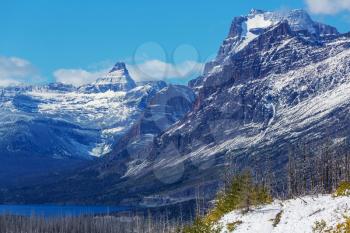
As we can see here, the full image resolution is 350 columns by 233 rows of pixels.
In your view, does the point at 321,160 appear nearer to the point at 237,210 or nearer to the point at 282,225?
the point at 237,210

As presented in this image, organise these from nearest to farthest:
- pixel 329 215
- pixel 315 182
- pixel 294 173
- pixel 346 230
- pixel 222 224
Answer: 1. pixel 346 230
2. pixel 329 215
3. pixel 222 224
4. pixel 294 173
5. pixel 315 182

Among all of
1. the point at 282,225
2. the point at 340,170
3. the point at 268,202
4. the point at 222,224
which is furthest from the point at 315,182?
the point at 282,225

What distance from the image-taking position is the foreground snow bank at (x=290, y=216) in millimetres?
77688

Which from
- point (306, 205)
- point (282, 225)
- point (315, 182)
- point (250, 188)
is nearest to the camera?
point (282, 225)

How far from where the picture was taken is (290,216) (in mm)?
89562

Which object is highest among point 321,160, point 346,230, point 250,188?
point 321,160

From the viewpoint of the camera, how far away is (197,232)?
94812 millimetres

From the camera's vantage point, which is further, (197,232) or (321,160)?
(321,160)

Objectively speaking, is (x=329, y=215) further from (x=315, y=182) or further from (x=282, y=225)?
(x=315, y=182)

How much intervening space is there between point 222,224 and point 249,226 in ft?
31.2

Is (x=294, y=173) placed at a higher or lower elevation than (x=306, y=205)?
higher

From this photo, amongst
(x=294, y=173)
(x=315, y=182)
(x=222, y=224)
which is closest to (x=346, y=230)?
(x=222, y=224)

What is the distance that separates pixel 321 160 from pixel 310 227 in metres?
106

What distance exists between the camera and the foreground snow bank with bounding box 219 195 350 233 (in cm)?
7769
